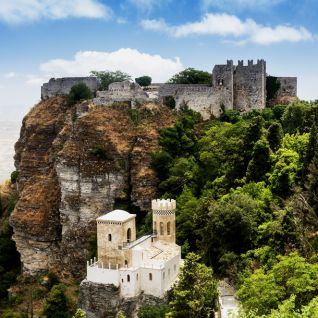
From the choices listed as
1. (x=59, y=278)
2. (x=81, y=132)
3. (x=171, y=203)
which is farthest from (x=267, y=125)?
(x=59, y=278)

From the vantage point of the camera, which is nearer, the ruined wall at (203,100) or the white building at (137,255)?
the white building at (137,255)

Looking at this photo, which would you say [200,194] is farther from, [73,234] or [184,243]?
[73,234]

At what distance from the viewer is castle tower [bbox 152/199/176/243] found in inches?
1667

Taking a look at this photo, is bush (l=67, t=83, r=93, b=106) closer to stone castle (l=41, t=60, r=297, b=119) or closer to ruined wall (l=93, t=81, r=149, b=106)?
stone castle (l=41, t=60, r=297, b=119)

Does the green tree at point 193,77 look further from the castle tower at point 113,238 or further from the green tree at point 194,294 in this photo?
the green tree at point 194,294

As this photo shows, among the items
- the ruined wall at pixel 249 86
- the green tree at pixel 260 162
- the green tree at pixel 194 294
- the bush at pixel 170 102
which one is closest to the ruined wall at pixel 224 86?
the ruined wall at pixel 249 86

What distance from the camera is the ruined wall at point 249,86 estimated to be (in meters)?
60.7

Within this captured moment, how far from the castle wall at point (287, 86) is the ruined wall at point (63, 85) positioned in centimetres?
1985

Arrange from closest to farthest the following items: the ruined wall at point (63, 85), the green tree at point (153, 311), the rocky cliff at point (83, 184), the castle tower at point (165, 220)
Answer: the green tree at point (153, 311), the castle tower at point (165, 220), the rocky cliff at point (83, 184), the ruined wall at point (63, 85)

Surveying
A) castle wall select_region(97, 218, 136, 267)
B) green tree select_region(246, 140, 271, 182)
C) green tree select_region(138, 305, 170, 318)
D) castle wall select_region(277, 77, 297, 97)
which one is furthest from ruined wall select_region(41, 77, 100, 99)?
green tree select_region(138, 305, 170, 318)

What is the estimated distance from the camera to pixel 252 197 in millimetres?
41781

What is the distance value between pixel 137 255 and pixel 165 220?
13.5 ft

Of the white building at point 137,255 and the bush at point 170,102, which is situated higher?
the bush at point 170,102

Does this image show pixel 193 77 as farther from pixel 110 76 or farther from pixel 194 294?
pixel 194 294
